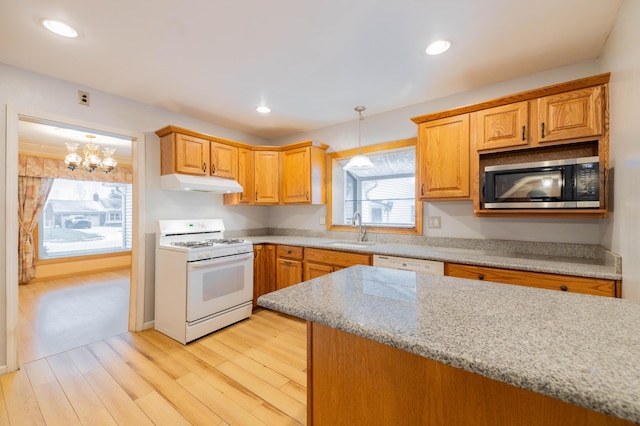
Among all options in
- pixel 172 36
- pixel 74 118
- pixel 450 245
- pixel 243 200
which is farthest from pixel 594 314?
pixel 74 118

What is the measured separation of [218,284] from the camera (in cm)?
288

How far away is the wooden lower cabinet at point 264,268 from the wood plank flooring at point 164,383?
798 millimetres

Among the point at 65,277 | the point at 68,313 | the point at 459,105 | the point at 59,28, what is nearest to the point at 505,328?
the point at 459,105

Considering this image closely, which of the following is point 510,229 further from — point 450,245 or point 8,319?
point 8,319

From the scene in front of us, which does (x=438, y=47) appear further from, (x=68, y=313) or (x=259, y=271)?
(x=68, y=313)

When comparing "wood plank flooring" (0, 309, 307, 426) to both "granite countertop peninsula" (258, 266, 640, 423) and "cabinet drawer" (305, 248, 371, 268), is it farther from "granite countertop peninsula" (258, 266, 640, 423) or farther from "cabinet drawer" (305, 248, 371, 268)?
"granite countertop peninsula" (258, 266, 640, 423)

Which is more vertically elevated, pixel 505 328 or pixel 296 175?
pixel 296 175

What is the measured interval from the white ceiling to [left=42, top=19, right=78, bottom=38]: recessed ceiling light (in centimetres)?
5

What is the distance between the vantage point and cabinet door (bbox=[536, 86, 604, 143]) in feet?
6.26

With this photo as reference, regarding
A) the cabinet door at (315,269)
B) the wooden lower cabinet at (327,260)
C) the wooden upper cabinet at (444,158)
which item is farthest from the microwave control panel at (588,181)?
the cabinet door at (315,269)

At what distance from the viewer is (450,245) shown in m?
2.81

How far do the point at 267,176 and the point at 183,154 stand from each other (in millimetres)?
1135

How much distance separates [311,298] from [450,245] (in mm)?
2235

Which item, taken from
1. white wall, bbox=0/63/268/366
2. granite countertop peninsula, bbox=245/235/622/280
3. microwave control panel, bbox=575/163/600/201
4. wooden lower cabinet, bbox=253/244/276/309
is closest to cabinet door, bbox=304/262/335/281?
granite countertop peninsula, bbox=245/235/622/280
